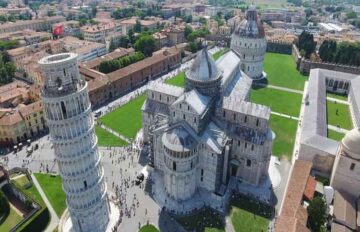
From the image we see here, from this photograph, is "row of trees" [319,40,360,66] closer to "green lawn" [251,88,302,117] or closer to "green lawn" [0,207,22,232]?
"green lawn" [251,88,302,117]

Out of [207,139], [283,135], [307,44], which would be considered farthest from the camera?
[307,44]

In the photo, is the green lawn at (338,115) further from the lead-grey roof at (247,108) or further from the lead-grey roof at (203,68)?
the lead-grey roof at (203,68)

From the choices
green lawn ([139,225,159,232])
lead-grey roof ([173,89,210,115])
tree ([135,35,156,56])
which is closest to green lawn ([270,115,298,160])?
lead-grey roof ([173,89,210,115])

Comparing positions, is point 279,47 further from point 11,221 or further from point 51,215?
point 11,221

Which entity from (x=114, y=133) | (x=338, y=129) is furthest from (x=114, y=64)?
(x=338, y=129)

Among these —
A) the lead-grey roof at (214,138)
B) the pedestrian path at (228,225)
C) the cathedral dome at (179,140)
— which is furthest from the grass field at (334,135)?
the cathedral dome at (179,140)

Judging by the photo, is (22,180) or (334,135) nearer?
(22,180)

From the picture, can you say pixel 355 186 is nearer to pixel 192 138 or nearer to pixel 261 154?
pixel 261 154
